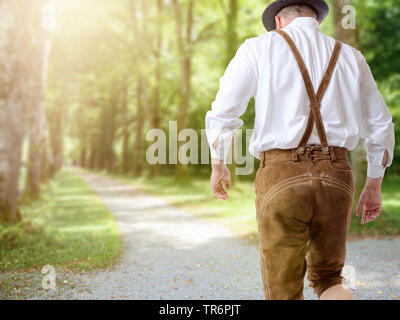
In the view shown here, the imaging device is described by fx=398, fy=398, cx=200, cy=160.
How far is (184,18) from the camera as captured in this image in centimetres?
2156

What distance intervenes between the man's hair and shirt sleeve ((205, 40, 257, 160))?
44 centimetres

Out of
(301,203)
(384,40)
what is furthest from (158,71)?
(301,203)

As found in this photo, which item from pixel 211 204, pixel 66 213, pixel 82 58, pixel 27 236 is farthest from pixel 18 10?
pixel 82 58

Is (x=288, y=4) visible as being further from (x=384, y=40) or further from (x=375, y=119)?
(x=384, y=40)

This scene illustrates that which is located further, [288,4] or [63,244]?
[63,244]

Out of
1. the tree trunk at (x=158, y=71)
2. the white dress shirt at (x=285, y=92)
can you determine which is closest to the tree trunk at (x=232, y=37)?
the tree trunk at (x=158, y=71)

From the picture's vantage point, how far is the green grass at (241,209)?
783cm

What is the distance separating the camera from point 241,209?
38.3ft

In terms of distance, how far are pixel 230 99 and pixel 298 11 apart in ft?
2.72

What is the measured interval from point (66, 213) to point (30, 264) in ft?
19.7

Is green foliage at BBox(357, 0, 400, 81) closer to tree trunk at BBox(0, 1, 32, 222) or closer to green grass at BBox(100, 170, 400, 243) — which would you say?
green grass at BBox(100, 170, 400, 243)

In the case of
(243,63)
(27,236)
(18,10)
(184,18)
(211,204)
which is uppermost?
(184,18)

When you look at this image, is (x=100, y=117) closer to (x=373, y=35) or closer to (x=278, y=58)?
(x=373, y=35)

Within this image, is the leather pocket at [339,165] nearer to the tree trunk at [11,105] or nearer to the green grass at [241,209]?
the green grass at [241,209]
